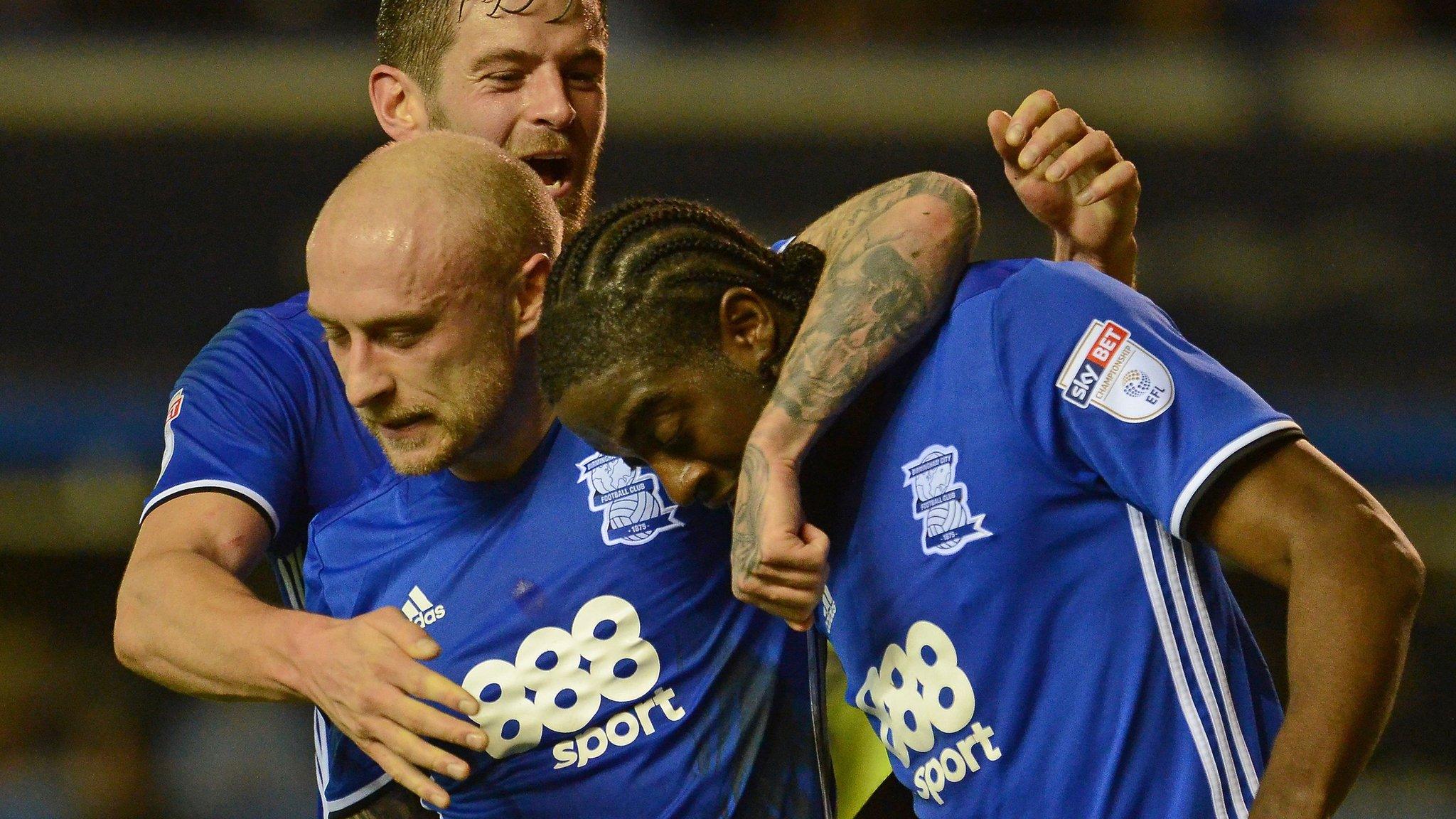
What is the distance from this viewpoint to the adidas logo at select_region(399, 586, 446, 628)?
199 centimetres

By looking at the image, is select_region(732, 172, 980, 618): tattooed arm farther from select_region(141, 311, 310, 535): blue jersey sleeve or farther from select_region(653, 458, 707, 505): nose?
select_region(141, 311, 310, 535): blue jersey sleeve

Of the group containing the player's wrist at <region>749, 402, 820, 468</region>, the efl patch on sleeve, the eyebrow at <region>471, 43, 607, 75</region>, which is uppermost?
the eyebrow at <region>471, 43, 607, 75</region>

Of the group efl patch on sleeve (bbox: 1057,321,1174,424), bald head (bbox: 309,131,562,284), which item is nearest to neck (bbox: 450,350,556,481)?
bald head (bbox: 309,131,562,284)

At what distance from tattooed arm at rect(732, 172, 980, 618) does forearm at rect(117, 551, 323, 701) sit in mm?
512

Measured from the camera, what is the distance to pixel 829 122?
5.70m

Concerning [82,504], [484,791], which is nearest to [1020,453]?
[484,791]

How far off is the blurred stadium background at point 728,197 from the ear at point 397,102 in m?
2.91

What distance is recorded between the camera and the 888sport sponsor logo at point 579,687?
1.94 m

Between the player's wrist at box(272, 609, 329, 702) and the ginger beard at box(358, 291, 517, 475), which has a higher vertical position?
the ginger beard at box(358, 291, 517, 475)

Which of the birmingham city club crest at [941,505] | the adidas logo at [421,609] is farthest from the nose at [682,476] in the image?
the adidas logo at [421,609]

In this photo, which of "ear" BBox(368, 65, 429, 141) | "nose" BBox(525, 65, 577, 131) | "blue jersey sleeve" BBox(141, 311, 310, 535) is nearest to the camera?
"blue jersey sleeve" BBox(141, 311, 310, 535)

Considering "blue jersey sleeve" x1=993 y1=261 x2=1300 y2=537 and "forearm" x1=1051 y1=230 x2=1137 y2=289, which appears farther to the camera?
"forearm" x1=1051 y1=230 x2=1137 y2=289

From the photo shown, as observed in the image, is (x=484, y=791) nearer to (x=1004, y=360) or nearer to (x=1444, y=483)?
(x=1004, y=360)

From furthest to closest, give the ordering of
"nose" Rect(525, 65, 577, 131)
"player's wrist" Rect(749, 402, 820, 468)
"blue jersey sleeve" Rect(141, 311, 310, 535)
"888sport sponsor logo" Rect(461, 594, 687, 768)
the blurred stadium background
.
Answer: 1. the blurred stadium background
2. "nose" Rect(525, 65, 577, 131)
3. "blue jersey sleeve" Rect(141, 311, 310, 535)
4. "888sport sponsor logo" Rect(461, 594, 687, 768)
5. "player's wrist" Rect(749, 402, 820, 468)
